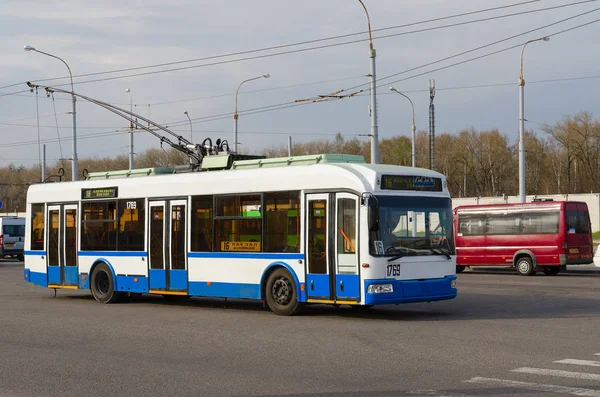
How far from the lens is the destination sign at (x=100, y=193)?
20.2 m

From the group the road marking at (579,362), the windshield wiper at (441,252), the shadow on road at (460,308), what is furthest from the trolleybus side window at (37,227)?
the road marking at (579,362)

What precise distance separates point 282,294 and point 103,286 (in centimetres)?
577

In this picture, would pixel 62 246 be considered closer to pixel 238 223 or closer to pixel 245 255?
pixel 238 223

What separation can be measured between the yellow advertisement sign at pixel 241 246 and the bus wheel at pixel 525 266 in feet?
48.7

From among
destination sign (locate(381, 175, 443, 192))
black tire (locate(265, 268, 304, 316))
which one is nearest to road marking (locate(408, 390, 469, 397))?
destination sign (locate(381, 175, 443, 192))

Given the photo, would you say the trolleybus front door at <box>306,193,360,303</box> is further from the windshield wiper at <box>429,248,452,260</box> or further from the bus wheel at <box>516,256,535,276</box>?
the bus wheel at <box>516,256,535,276</box>

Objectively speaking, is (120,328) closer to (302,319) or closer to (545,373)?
(302,319)

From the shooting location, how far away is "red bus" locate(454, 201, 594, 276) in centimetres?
2870

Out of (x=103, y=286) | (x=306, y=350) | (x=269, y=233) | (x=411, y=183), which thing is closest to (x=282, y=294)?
(x=269, y=233)

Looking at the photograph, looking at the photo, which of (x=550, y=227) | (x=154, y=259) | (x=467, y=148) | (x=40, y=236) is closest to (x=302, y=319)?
(x=154, y=259)

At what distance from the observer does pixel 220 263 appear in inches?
685

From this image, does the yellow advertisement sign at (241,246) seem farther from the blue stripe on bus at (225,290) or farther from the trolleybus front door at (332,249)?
the trolleybus front door at (332,249)

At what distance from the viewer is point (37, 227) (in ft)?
72.4

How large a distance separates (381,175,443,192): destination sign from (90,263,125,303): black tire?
7.41m
